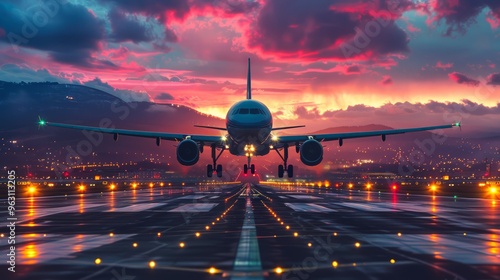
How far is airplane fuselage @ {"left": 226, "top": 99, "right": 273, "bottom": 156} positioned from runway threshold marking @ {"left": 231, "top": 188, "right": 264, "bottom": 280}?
25258 mm

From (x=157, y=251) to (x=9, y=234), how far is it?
33.1 feet

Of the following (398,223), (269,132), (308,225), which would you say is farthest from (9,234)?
(269,132)

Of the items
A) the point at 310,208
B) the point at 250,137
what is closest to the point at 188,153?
the point at 250,137

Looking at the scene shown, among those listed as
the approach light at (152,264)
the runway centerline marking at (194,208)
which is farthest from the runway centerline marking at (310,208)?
the approach light at (152,264)

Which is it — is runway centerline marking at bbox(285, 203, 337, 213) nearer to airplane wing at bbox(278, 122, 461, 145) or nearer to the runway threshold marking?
airplane wing at bbox(278, 122, 461, 145)

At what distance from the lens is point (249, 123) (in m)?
52.1

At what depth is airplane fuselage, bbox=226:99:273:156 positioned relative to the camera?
172 feet

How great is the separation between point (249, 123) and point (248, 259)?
112 feet

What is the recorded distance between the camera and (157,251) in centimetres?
2025

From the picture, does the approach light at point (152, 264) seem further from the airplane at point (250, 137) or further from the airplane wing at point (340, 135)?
the airplane wing at point (340, 135)

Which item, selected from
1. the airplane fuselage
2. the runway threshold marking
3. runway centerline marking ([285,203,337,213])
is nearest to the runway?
the runway threshold marking

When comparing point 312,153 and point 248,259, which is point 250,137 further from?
point 248,259

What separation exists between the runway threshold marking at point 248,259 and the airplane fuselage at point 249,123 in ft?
82.9

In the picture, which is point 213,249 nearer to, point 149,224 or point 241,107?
point 149,224
